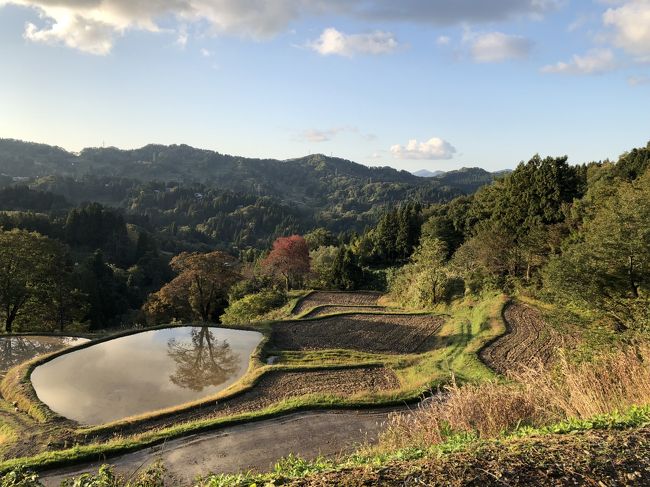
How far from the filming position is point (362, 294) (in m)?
37.5

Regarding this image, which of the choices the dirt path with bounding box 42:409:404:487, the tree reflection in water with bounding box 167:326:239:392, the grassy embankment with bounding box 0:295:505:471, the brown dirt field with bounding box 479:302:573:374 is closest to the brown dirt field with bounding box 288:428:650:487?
the dirt path with bounding box 42:409:404:487

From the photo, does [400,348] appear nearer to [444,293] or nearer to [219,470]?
[444,293]

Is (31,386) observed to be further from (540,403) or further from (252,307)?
(252,307)

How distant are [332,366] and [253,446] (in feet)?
22.2

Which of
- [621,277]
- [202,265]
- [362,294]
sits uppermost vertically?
[621,277]

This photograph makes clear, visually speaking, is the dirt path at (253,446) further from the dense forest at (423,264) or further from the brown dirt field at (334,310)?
the brown dirt field at (334,310)

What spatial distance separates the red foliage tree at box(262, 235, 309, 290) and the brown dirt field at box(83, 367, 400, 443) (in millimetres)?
24133

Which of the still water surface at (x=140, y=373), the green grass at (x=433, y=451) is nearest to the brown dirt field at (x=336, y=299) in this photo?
the still water surface at (x=140, y=373)

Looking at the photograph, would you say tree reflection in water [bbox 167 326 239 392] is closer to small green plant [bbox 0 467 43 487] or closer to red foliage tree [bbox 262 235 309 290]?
small green plant [bbox 0 467 43 487]

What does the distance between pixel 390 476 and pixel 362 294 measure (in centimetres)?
3338

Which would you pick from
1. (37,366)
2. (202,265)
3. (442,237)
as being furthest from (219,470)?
(442,237)

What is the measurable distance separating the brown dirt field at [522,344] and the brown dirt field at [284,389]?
15.0ft

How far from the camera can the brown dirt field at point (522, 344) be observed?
16.7 m

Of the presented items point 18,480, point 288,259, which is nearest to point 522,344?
point 18,480
